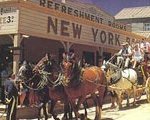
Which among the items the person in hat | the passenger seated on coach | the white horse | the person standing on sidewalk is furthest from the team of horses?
the passenger seated on coach

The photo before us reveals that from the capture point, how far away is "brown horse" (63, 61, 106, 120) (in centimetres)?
1416

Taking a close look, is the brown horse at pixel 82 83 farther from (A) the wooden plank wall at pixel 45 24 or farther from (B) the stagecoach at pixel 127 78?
(A) the wooden plank wall at pixel 45 24

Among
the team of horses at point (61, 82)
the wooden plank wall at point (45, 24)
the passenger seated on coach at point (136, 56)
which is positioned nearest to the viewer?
the team of horses at point (61, 82)

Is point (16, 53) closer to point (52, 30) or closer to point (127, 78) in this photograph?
point (52, 30)

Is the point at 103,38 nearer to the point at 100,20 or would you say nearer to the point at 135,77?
the point at 100,20

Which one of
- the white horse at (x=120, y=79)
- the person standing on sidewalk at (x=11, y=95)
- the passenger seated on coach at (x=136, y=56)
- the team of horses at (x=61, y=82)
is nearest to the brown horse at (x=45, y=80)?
the team of horses at (x=61, y=82)

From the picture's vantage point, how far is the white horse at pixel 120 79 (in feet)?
58.6

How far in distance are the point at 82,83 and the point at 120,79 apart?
12.6 feet

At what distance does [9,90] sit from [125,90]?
703 cm

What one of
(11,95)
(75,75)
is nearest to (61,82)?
(75,75)

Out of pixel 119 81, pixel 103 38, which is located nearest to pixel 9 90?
pixel 119 81

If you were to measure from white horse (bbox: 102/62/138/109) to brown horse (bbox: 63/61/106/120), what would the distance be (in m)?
1.64

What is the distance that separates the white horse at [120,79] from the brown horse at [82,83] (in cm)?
164

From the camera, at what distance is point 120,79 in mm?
18234
